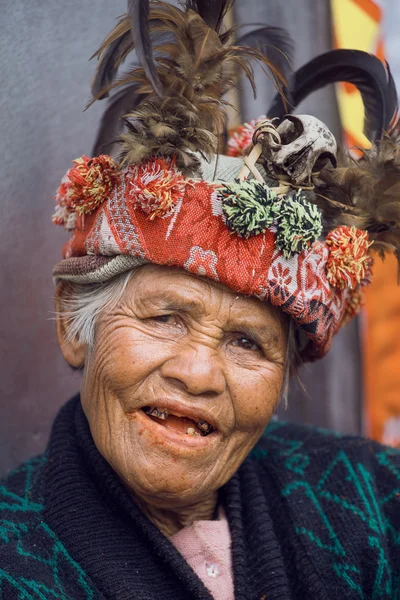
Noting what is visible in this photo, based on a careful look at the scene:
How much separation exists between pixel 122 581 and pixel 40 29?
2145 mm

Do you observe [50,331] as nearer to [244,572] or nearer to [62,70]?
[62,70]

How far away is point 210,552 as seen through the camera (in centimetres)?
234

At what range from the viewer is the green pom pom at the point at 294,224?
209cm

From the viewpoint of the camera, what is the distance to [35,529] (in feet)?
7.05

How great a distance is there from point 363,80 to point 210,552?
177 cm

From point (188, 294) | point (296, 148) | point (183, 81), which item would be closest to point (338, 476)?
point (188, 294)

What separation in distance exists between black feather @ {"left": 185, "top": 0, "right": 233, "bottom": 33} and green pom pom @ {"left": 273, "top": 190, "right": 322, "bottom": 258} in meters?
0.56

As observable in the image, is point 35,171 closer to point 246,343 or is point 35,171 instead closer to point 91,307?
point 91,307

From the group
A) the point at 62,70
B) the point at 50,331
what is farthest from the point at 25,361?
the point at 62,70

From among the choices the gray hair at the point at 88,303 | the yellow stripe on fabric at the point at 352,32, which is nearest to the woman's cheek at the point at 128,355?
the gray hair at the point at 88,303

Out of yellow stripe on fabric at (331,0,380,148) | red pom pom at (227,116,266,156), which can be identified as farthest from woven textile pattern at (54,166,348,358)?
yellow stripe on fabric at (331,0,380,148)

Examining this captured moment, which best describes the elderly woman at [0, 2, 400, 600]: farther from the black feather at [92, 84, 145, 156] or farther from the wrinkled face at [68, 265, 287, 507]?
the black feather at [92, 84, 145, 156]

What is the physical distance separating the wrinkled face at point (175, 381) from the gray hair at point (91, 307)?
0.04 m

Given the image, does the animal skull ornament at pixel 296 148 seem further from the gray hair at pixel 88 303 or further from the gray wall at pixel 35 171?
the gray wall at pixel 35 171
